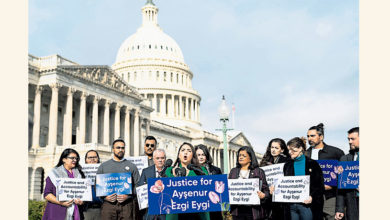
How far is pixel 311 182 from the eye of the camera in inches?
360

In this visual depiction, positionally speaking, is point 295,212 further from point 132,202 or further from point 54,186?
point 54,186

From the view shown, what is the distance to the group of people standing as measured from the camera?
9078 mm

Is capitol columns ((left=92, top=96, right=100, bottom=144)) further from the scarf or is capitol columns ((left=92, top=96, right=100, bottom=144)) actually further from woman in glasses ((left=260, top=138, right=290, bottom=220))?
woman in glasses ((left=260, top=138, right=290, bottom=220))

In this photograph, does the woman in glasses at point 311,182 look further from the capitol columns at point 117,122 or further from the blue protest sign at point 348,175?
the capitol columns at point 117,122

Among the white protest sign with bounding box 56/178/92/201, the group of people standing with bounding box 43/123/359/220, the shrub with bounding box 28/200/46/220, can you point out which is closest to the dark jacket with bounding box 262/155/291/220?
the group of people standing with bounding box 43/123/359/220

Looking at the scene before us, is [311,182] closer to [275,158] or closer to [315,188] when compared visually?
[315,188]

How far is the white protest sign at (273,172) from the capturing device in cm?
944

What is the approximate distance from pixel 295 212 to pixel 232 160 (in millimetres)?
95752

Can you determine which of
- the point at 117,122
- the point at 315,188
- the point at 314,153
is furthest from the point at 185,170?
the point at 117,122

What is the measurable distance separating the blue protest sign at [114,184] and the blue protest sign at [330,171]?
4.18 metres

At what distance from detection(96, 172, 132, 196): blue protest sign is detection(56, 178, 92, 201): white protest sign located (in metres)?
0.22

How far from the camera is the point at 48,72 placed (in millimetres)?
48281

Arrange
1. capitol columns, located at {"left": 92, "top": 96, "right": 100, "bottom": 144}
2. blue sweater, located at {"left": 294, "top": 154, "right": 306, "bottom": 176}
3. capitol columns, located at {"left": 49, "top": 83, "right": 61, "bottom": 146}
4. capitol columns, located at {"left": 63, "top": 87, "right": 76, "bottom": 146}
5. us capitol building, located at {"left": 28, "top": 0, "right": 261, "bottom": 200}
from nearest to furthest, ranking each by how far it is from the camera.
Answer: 1. blue sweater, located at {"left": 294, "top": 154, "right": 306, "bottom": 176}
2. us capitol building, located at {"left": 28, "top": 0, "right": 261, "bottom": 200}
3. capitol columns, located at {"left": 49, "top": 83, "right": 61, "bottom": 146}
4. capitol columns, located at {"left": 63, "top": 87, "right": 76, "bottom": 146}
5. capitol columns, located at {"left": 92, "top": 96, "right": 100, "bottom": 144}

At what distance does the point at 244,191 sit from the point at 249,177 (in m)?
0.30
